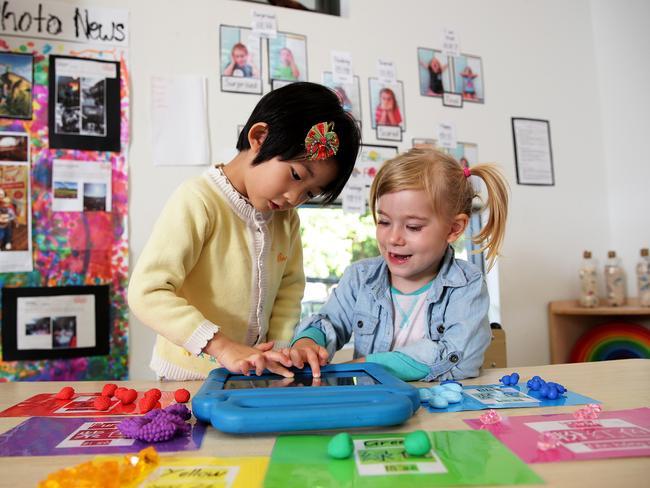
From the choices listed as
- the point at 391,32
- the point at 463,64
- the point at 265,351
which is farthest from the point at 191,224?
the point at 463,64

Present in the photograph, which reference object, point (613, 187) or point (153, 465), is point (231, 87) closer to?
point (153, 465)

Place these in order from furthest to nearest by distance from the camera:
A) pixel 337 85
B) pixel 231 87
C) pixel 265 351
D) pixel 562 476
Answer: pixel 337 85 < pixel 231 87 < pixel 265 351 < pixel 562 476

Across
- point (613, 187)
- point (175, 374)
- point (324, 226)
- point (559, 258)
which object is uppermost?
point (613, 187)

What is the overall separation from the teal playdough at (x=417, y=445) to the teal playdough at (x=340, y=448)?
48 mm

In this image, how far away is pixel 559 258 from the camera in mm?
2156

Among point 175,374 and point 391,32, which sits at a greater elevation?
point 391,32

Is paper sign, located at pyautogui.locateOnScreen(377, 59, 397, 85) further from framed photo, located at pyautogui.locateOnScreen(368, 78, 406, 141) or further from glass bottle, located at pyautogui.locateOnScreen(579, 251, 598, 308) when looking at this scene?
glass bottle, located at pyautogui.locateOnScreen(579, 251, 598, 308)

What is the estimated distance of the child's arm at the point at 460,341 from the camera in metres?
0.81

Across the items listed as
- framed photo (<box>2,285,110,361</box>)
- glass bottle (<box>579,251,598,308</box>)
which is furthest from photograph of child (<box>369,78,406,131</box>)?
framed photo (<box>2,285,110,361</box>)

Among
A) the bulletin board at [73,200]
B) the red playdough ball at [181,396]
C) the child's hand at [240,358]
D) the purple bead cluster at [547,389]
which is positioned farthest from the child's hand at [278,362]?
the bulletin board at [73,200]

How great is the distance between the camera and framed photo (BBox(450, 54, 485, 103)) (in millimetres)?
2020

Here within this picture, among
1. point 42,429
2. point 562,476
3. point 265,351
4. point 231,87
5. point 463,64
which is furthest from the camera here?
point 463,64

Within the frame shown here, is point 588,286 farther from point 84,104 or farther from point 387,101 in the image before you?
point 84,104

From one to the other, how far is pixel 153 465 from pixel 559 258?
205 cm
